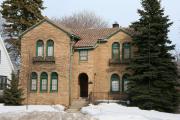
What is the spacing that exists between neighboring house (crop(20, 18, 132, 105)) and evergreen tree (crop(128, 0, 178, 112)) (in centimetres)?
419

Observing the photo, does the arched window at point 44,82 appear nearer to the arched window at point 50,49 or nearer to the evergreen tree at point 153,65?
the arched window at point 50,49

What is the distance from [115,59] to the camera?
41.2 m

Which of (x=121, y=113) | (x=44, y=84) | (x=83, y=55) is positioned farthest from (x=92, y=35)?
(x=121, y=113)

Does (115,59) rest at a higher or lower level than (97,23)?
lower

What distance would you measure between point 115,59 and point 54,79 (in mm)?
6671

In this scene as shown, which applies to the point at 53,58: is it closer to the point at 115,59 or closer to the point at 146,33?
the point at 115,59

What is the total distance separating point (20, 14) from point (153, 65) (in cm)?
2338

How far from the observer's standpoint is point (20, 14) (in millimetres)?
52719

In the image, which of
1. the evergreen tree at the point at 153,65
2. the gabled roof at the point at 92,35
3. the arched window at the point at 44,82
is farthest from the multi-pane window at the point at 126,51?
the arched window at the point at 44,82

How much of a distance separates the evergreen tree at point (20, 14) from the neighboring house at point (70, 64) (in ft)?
33.7

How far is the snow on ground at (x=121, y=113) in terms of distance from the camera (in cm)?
2631

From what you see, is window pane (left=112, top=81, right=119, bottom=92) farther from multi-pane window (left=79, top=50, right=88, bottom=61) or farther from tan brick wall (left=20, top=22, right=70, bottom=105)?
tan brick wall (left=20, top=22, right=70, bottom=105)

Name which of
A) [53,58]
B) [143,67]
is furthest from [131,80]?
[53,58]

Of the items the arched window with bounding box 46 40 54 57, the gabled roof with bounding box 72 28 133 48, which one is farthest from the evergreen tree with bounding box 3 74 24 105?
the gabled roof with bounding box 72 28 133 48
